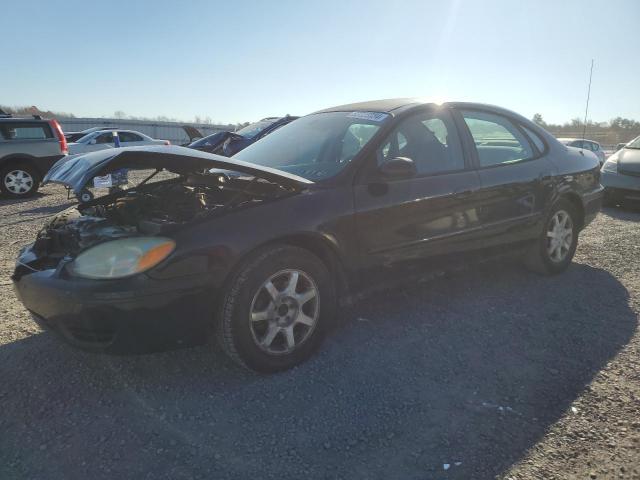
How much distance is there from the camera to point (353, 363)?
292 centimetres

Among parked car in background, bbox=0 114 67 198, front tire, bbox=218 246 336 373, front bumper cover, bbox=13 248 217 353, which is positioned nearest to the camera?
front bumper cover, bbox=13 248 217 353

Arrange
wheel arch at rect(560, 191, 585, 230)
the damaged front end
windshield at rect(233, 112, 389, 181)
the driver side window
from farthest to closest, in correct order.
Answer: wheel arch at rect(560, 191, 585, 230) → the driver side window → windshield at rect(233, 112, 389, 181) → the damaged front end

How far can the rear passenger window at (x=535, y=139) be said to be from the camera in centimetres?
432

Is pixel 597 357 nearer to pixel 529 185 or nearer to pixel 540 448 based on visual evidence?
pixel 540 448

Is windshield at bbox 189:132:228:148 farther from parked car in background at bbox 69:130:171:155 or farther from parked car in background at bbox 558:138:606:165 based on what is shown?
parked car in background at bbox 558:138:606:165

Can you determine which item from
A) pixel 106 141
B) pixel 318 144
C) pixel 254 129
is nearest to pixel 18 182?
pixel 254 129

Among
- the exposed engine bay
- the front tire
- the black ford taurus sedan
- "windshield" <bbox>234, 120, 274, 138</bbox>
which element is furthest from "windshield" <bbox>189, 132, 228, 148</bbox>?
the front tire

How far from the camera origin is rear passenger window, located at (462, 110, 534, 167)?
381cm

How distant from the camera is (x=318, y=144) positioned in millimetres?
3564

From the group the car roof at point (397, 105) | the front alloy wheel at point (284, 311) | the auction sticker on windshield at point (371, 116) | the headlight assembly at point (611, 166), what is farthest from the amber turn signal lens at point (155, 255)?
the headlight assembly at point (611, 166)

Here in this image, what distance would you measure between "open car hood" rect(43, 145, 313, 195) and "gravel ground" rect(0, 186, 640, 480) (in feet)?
3.59

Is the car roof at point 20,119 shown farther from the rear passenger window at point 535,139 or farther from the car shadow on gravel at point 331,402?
Answer: the rear passenger window at point 535,139

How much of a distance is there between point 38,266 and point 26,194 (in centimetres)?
909

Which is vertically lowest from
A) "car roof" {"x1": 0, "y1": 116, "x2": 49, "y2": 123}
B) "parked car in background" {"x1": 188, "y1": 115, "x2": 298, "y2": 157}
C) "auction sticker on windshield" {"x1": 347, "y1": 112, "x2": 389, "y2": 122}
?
"parked car in background" {"x1": 188, "y1": 115, "x2": 298, "y2": 157}
